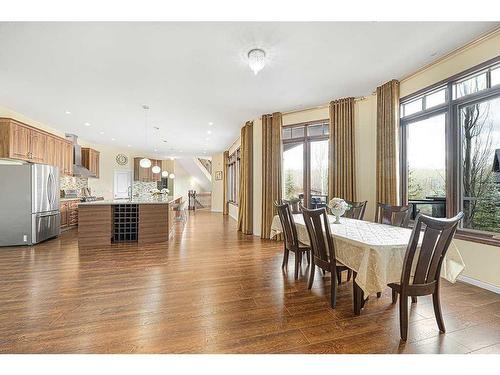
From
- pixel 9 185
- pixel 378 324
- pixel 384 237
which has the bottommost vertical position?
pixel 378 324

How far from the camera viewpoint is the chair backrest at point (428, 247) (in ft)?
5.87

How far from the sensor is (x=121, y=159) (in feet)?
34.3

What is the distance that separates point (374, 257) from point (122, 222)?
16.4 feet

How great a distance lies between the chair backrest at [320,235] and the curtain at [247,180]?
12.1 ft

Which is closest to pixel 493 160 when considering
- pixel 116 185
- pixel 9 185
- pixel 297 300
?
pixel 297 300

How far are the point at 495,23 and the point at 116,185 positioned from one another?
11.6 metres

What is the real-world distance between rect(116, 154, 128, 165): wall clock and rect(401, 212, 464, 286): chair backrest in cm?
1113

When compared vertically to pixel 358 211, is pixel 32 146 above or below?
above

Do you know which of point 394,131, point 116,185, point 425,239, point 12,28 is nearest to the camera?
point 425,239

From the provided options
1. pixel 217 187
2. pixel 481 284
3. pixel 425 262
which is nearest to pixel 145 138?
pixel 217 187

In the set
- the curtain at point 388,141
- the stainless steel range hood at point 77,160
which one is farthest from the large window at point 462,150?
the stainless steel range hood at point 77,160

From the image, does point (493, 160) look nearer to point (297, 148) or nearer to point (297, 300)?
point (297, 300)

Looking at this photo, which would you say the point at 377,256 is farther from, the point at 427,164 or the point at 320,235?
the point at 427,164

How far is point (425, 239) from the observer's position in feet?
6.04
